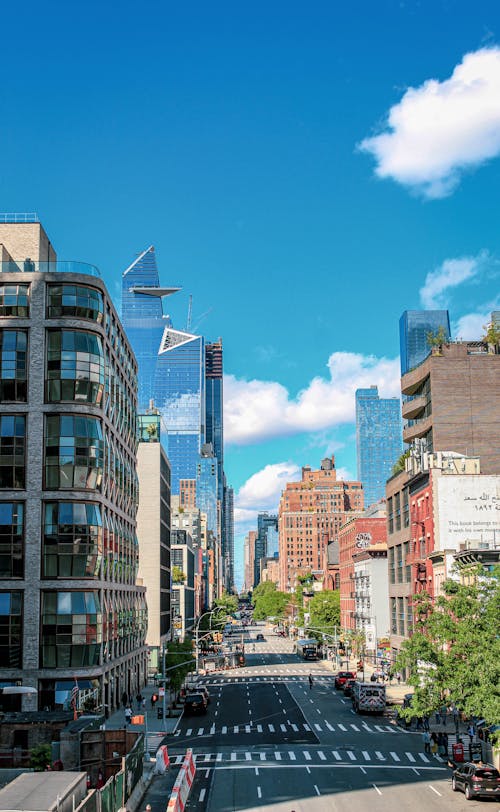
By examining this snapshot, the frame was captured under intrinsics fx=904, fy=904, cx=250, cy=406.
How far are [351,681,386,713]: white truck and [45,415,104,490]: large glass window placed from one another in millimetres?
27104

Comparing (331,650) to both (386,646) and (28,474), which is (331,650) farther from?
(28,474)

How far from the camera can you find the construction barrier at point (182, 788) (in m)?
33.0

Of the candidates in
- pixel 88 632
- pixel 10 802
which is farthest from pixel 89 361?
pixel 10 802

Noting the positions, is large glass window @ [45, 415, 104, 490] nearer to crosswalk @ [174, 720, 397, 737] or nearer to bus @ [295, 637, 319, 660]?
crosswalk @ [174, 720, 397, 737]

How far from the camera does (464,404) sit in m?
89.1

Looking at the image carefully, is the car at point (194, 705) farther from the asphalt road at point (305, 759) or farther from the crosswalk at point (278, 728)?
the crosswalk at point (278, 728)

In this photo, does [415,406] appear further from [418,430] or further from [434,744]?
[434,744]

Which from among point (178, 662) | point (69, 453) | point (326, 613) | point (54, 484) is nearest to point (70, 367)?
point (69, 453)

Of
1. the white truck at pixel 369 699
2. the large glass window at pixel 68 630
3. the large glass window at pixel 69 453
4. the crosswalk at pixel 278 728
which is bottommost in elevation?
the crosswalk at pixel 278 728

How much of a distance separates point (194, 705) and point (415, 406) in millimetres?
39411

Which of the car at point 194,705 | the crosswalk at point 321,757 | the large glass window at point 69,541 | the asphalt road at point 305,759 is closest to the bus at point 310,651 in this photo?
the asphalt road at point 305,759

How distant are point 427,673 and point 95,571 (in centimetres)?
3005

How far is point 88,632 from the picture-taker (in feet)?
214

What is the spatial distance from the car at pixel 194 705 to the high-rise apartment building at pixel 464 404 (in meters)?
33.1
